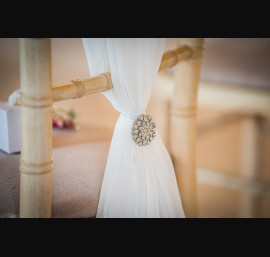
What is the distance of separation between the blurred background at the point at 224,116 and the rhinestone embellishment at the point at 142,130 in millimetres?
355

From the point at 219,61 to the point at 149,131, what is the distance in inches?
26.5

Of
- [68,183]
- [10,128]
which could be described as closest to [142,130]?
[68,183]

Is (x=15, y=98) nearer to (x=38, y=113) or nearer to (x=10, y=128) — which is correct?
(x=38, y=113)

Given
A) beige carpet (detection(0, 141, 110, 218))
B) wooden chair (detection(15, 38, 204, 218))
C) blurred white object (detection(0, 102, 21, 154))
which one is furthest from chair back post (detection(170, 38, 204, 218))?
blurred white object (detection(0, 102, 21, 154))

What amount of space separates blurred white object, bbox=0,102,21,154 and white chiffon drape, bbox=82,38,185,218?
0.95ft

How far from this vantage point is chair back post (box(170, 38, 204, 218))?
3.68 ft

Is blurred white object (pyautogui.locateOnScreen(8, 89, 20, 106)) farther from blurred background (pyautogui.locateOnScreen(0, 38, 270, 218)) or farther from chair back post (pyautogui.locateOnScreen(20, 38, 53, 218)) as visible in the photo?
blurred background (pyautogui.locateOnScreen(0, 38, 270, 218))

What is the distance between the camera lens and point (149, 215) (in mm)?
929

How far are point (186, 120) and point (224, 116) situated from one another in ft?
1.39

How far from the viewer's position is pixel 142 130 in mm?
921

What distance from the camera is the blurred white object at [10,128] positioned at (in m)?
1.05

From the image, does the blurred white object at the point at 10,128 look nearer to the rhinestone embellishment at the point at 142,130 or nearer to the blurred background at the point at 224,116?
the blurred background at the point at 224,116

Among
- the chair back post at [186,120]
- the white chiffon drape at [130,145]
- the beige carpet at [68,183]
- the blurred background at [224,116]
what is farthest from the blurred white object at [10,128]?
the chair back post at [186,120]

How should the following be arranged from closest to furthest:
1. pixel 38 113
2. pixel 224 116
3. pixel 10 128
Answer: pixel 38 113, pixel 10 128, pixel 224 116
